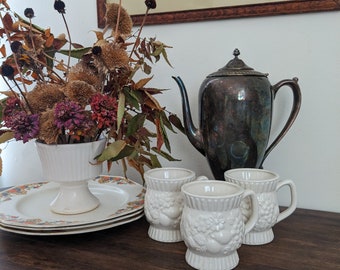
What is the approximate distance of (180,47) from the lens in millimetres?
839

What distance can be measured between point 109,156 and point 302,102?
44 cm

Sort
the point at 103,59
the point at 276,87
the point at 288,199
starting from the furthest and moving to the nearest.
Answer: the point at 288,199 < the point at 276,87 < the point at 103,59

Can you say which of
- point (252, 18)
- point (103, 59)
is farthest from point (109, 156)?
point (252, 18)

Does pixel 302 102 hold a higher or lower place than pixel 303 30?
lower

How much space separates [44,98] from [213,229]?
360mm

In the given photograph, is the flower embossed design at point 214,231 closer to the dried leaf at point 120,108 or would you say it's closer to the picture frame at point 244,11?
the dried leaf at point 120,108

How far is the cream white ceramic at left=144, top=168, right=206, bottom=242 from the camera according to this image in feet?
1.86

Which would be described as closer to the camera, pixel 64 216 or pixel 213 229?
pixel 213 229

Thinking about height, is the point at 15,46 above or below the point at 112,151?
above

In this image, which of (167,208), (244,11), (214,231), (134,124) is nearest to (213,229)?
(214,231)

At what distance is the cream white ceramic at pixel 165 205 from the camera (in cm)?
57

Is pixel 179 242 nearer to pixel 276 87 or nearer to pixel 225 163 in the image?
pixel 225 163

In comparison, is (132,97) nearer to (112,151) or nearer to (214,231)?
(112,151)

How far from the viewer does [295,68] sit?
734mm
